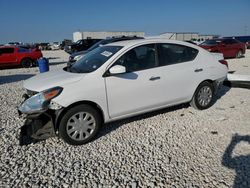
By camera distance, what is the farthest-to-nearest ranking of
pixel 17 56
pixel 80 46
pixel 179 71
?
pixel 80 46 < pixel 17 56 < pixel 179 71

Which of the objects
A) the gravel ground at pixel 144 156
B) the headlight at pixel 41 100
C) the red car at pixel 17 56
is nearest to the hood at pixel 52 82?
the headlight at pixel 41 100

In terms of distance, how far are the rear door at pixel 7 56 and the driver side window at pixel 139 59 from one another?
12.5 m

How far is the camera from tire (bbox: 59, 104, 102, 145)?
3.32m

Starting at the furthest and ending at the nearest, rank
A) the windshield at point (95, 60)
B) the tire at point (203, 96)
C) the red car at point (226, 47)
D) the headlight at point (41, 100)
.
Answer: the red car at point (226, 47) < the tire at point (203, 96) < the windshield at point (95, 60) < the headlight at point (41, 100)

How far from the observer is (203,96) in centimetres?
474

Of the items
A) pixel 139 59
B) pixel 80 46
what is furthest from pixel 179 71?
pixel 80 46

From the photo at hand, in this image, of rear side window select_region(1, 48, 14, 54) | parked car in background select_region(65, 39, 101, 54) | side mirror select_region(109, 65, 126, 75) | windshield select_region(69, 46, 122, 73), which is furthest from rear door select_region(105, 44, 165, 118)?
parked car in background select_region(65, 39, 101, 54)

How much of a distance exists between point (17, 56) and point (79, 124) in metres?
12.5

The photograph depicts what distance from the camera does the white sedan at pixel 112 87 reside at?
329 centimetres

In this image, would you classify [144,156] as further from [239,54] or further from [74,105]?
[239,54]

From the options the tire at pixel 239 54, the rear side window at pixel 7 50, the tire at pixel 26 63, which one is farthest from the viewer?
the tire at pixel 239 54

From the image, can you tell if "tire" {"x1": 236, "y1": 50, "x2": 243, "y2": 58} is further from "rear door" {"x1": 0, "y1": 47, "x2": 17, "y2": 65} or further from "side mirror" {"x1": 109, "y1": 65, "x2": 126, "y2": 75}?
"rear door" {"x1": 0, "y1": 47, "x2": 17, "y2": 65}

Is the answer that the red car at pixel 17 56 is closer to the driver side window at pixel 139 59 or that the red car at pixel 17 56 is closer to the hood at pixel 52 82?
the hood at pixel 52 82

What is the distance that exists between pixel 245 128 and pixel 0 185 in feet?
13.4
